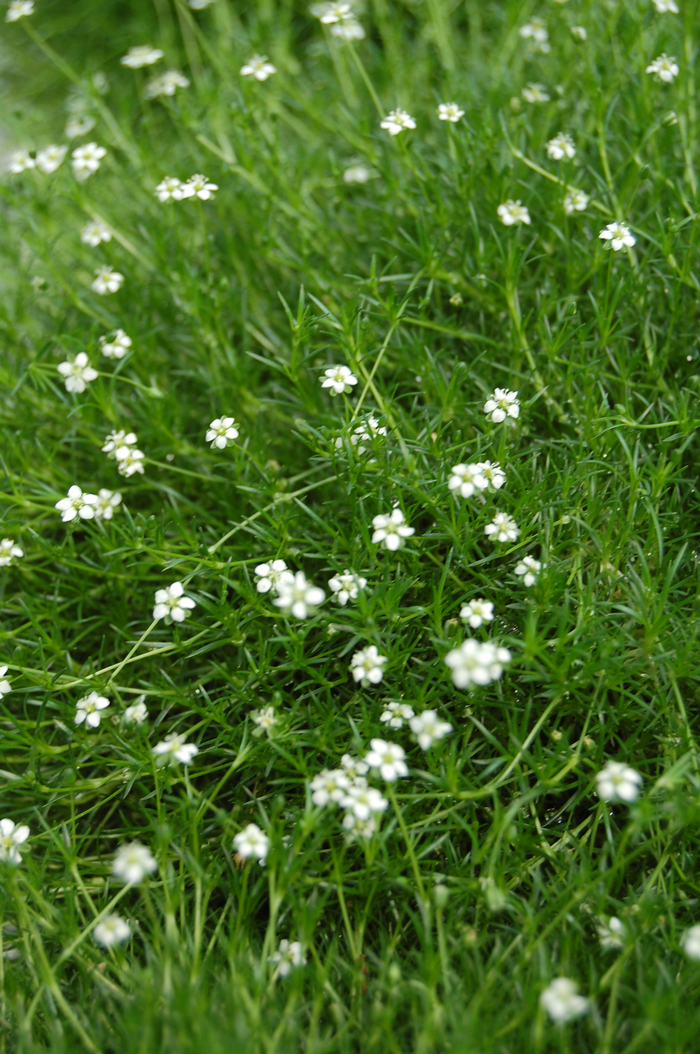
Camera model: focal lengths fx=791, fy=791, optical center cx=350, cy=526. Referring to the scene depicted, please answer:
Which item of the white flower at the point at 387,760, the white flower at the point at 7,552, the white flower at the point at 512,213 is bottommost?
the white flower at the point at 387,760

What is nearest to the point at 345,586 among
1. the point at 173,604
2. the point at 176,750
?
the point at 173,604

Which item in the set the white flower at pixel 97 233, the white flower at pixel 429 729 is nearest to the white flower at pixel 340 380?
the white flower at pixel 429 729

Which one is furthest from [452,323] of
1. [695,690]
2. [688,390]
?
[695,690]

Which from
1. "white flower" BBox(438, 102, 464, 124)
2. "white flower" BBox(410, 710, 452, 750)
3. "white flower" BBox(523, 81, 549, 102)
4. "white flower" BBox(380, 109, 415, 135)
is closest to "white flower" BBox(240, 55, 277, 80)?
"white flower" BBox(380, 109, 415, 135)

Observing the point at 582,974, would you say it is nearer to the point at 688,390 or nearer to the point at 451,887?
the point at 451,887

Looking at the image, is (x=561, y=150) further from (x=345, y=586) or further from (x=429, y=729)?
(x=429, y=729)

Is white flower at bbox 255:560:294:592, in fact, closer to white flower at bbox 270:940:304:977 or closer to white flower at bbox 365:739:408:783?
white flower at bbox 365:739:408:783

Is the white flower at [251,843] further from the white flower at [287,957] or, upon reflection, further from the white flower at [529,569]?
the white flower at [529,569]
